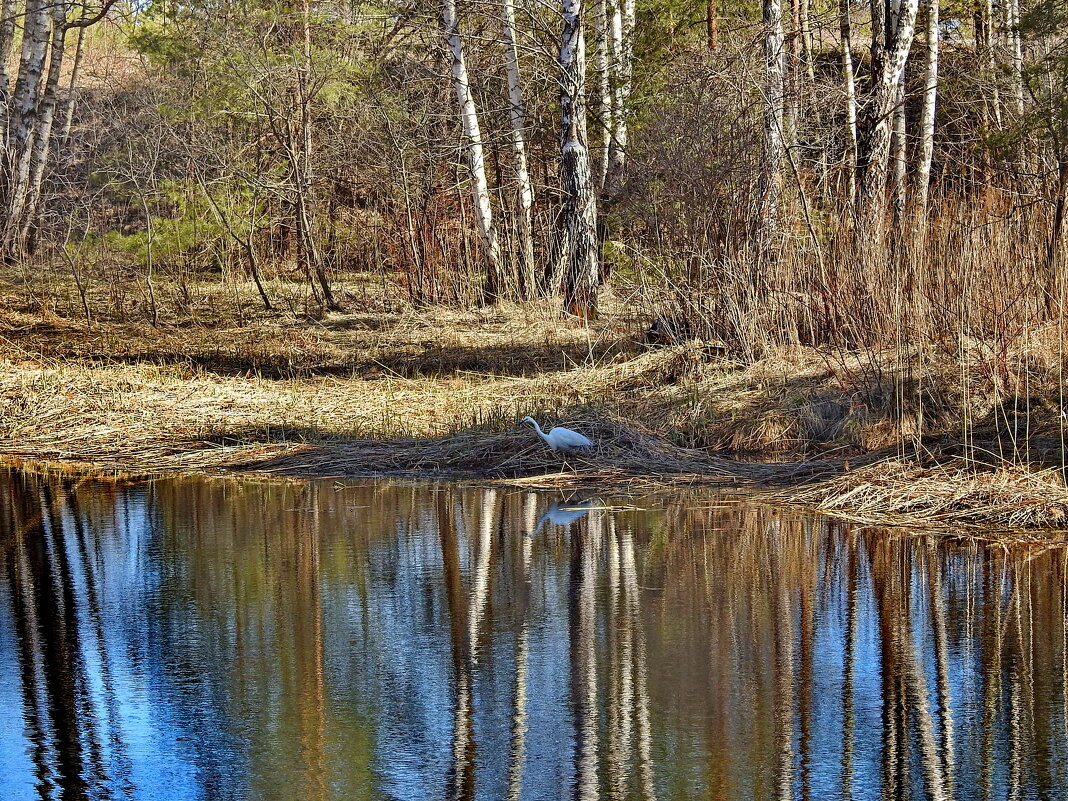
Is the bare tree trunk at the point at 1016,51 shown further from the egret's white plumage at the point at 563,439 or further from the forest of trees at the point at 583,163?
the egret's white plumage at the point at 563,439

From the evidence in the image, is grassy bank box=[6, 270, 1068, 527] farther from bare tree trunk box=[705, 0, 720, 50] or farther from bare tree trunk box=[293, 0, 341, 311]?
bare tree trunk box=[705, 0, 720, 50]

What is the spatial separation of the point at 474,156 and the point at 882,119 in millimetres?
7801

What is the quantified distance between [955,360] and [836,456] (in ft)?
5.50

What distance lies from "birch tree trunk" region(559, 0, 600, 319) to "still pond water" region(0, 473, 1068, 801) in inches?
392

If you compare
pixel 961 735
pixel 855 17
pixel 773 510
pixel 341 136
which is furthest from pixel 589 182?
pixel 855 17

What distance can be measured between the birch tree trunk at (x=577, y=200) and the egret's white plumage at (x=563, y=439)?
8.11 m

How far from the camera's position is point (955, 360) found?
1074cm

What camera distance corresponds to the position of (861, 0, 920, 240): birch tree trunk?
1327cm

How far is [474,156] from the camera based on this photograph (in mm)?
20156

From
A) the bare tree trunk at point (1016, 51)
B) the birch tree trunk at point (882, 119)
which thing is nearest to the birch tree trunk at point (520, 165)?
the birch tree trunk at point (882, 119)

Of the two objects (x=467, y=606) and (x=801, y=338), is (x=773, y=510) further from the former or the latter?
(x=801, y=338)

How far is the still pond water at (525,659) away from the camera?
420 cm

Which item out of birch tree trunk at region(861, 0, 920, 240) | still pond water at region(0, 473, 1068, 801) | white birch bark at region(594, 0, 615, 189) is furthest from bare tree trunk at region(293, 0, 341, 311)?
still pond water at region(0, 473, 1068, 801)

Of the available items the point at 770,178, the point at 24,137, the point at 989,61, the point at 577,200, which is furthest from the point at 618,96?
the point at 24,137
